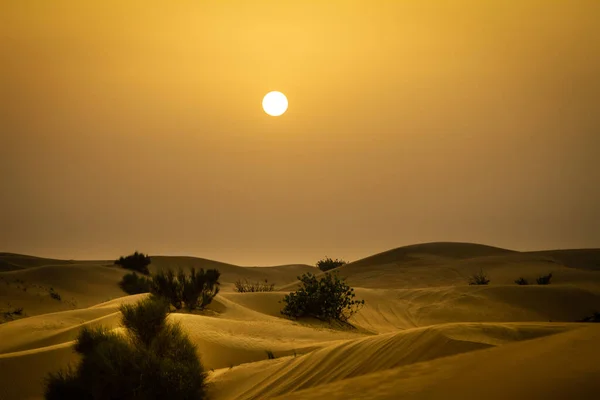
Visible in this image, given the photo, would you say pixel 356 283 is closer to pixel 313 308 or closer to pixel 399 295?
pixel 399 295

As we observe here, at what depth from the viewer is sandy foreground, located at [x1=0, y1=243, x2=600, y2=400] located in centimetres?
552

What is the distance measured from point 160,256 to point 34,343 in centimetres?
5886

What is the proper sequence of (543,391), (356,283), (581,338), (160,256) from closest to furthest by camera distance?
(543,391)
(581,338)
(356,283)
(160,256)

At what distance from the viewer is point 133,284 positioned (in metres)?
33.0

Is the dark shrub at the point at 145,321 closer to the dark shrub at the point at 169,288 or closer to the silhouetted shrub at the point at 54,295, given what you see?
the dark shrub at the point at 169,288

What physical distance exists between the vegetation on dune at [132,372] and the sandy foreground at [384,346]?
607mm

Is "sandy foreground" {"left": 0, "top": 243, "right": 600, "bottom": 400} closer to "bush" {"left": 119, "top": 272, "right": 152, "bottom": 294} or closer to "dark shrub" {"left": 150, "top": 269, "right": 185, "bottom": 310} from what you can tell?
"dark shrub" {"left": 150, "top": 269, "right": 185, "bottom": 310}

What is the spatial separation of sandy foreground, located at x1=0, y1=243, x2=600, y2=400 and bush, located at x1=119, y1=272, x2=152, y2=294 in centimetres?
328

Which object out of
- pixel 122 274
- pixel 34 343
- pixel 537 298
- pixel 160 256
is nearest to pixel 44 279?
pixel 122 274

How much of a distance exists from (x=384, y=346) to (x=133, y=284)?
27.4m

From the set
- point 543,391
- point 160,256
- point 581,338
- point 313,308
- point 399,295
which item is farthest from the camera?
point 160,256

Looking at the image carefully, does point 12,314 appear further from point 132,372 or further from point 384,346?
point 384,346

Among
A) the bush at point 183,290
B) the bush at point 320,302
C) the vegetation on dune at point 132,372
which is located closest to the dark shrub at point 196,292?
the bush at point 183,290

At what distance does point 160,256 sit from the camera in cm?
7075
